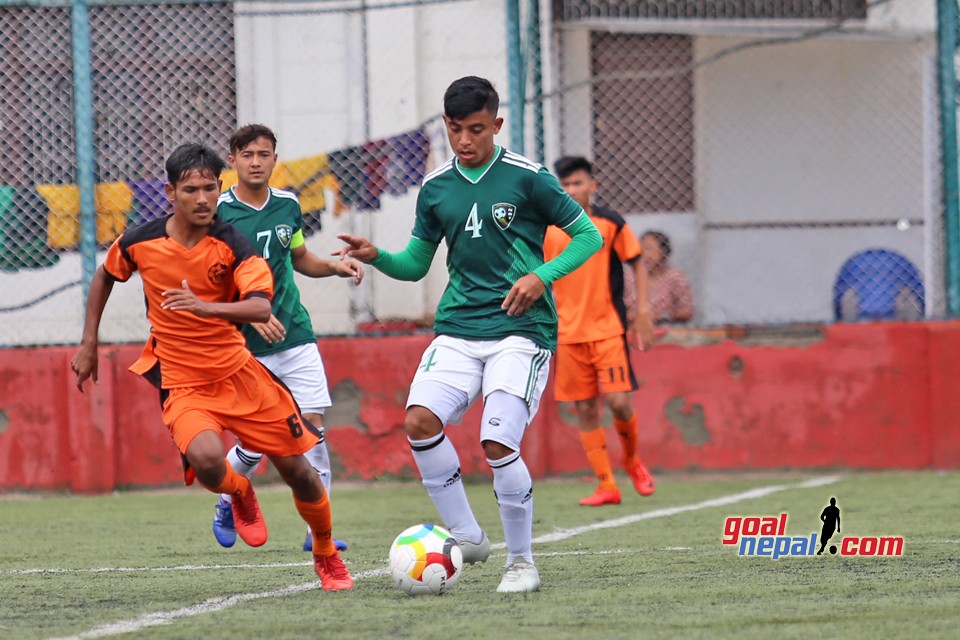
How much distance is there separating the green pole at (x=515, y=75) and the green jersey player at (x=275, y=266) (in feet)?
11.3

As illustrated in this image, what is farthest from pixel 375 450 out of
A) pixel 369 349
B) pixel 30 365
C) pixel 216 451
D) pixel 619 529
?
pixel 216 451

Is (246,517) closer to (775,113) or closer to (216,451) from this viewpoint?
(216,451)

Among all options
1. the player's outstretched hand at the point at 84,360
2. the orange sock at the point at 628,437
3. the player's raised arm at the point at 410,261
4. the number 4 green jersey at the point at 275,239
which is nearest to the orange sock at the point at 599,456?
the orange sock at the point at 628,437

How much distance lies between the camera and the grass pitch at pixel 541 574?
4758 mm

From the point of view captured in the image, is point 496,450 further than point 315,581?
No

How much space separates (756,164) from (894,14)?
5.62 feet

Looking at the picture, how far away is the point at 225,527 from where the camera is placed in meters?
7.29

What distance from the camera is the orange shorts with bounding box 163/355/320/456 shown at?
5758 millimetres

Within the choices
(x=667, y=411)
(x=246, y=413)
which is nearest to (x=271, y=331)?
(x=246, y=413)

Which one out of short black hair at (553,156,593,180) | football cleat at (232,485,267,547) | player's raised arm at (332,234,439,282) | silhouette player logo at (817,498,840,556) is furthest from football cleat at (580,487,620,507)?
player's raised arm at (332,234,439,282)

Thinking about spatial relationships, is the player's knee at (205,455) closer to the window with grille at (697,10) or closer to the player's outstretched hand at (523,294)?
the player's outstretched hand at (523,294)

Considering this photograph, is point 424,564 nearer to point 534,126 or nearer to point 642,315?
point 642,315

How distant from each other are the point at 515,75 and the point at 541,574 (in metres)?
5.39

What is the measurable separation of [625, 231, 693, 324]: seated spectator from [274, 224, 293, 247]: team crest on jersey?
482cm
